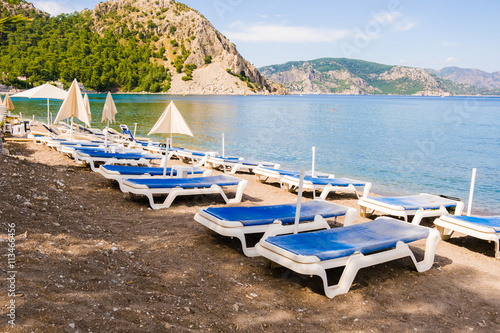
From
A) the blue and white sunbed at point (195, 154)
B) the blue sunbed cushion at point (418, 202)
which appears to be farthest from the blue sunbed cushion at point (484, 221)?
the blue and white sunbed at point (195, 154)

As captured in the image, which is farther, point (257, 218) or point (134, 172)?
point (134, 172)

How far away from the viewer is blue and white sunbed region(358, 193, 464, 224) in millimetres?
8117

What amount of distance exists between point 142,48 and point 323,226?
182567 mm

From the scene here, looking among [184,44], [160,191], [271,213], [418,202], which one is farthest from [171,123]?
[184,44]

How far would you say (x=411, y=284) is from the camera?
205 inches

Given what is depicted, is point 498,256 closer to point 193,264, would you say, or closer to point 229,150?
point 193,264

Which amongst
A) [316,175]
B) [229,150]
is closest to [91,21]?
[229,150]

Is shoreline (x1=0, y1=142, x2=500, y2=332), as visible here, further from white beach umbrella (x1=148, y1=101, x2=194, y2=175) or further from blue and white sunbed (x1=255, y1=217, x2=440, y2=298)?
white beach umbrella (x1=148, y1=101, x2=194, y2=175)

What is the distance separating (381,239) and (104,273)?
3.76 m

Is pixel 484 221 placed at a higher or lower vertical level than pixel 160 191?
lower

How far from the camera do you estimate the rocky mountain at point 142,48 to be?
132 metres

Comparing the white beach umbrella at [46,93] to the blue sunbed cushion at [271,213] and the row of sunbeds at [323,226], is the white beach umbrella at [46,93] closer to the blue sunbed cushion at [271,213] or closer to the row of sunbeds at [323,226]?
the row of sunbeds at [323,226]

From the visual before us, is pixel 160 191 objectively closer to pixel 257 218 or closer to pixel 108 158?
pixel 257 218

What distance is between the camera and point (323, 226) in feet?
21.1
